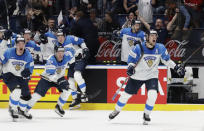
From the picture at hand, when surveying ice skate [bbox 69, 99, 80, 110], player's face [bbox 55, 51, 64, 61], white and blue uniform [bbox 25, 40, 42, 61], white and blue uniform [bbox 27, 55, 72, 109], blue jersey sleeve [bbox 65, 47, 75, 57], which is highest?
player's face [bbox 55, 51, 64, 61]

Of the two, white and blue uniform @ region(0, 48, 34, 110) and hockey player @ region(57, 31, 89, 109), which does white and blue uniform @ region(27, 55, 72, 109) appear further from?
hockey player @ region(57, 31, 89, 109)

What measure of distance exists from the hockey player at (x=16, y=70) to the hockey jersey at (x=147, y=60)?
1614 mm

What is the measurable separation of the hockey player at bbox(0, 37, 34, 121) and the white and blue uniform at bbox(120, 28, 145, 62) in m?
2.19

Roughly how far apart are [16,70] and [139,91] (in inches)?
97.6

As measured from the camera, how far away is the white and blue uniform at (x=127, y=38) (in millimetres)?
10742

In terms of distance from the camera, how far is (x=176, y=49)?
35.0 feet

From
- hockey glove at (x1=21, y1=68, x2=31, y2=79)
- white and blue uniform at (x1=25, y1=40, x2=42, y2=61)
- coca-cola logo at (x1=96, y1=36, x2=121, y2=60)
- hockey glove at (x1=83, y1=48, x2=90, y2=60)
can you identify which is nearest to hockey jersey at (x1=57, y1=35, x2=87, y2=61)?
hockey glove at (x1=83, y1=48, x2=90, y2=60)

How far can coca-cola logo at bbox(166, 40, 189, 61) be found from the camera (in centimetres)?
1066

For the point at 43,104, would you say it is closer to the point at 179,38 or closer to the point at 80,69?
the point at 80,69

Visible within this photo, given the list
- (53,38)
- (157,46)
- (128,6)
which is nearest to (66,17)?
(53,38)

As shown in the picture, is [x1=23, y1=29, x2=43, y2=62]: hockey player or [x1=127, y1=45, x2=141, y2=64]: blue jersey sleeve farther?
[x1=23, y1=29, x2=43, y2=62]: hockey player

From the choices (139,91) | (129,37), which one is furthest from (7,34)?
(139,91)

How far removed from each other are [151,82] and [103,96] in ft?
6.61

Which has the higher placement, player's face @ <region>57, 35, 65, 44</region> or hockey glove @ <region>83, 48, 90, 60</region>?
player's face @ <region>57, 35, 65, 44</region>
